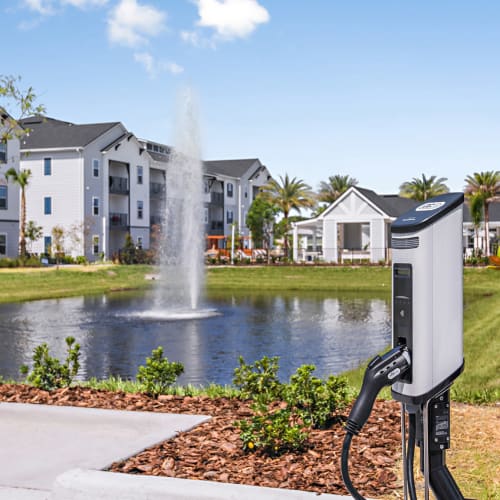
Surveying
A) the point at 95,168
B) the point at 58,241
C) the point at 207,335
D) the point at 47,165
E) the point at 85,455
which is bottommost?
the point at 207,335

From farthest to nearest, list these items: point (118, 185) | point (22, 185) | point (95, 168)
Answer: point (118, 185) < point (95, 168) < point (22, 185)

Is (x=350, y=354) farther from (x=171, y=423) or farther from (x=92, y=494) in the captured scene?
(x=92, y=494)

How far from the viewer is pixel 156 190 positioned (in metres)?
60.5

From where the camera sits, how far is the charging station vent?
2725 millimetres

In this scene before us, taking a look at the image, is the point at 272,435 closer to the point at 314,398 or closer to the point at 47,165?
the point at 314,398

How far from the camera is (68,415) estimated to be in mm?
6188

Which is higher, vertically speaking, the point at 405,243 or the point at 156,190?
the point at 156,190

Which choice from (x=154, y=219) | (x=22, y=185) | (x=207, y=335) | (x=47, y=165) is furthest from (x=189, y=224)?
(x=154, y=219)

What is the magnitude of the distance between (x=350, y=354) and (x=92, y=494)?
34.1 feet

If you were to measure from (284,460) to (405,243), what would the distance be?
2.50 m

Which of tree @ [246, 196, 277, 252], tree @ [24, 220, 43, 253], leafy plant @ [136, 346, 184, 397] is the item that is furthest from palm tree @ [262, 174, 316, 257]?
leafy plant @ [136, 346, 184, 397]

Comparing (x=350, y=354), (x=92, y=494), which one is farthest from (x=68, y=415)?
(x=350, y=354)

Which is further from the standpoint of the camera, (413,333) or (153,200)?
(153,200)

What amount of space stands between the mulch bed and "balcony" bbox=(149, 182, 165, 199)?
54.6m
